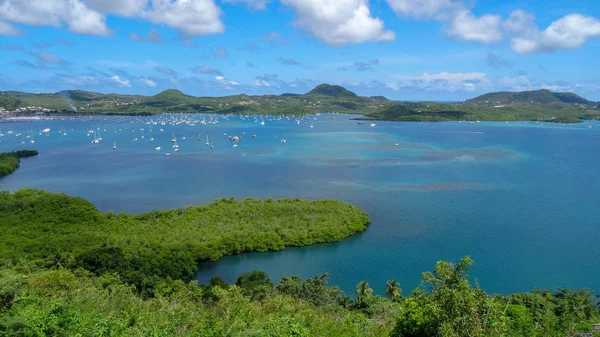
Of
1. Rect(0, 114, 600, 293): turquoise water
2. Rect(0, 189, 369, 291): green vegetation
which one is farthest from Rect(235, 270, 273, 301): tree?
Rect(0, 189, 369, 291): green vegetation

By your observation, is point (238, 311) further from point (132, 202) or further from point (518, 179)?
point (518, 179)

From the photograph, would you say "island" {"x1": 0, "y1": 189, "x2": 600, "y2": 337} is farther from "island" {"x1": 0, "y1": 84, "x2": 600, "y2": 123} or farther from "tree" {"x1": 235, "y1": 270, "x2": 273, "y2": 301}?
"island" {"x1": 0, "y1": 84, "x2": 600, "y2": 123}

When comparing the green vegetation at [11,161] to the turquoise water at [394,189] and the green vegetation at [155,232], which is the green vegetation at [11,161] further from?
the green vegetation at [155,232]

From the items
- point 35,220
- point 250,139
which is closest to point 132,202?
point 35,220

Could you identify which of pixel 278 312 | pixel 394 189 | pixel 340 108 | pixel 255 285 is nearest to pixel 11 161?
pixel 394 189

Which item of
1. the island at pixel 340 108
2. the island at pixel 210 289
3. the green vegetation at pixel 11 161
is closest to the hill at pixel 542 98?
the island at pixel 340 108

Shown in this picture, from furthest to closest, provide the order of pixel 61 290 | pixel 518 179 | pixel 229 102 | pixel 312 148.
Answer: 1. pixel 229 102
2. pixel 312 148
3. pixel 518 179
4. pixel 61 290
